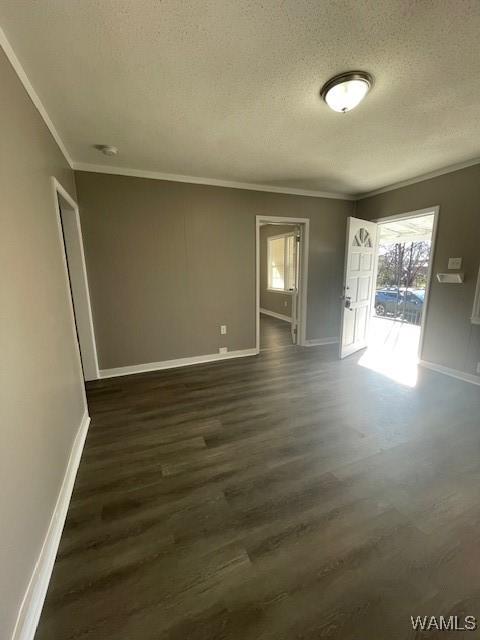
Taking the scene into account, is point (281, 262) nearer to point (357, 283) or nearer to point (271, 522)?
point (357, 283)

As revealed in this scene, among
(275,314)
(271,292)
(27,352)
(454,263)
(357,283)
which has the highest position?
(454,263)

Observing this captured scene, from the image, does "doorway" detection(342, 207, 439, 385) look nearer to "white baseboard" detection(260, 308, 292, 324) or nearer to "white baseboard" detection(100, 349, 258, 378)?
"white baseboard" detection(100, 349, 258, 378)

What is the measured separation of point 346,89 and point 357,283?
279 centimetres

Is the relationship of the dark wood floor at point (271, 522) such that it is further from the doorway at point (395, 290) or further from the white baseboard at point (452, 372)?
the doorway at point (395, 290)

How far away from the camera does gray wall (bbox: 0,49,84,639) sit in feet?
3.25

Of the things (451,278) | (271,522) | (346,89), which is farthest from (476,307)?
(271,522)

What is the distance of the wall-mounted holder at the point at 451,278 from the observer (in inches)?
125

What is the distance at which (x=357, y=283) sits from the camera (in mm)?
4047

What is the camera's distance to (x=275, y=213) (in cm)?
397

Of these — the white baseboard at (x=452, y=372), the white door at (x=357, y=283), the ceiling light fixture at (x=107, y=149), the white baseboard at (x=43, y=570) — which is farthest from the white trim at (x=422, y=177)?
the white baseboard at (x=43, y=570)

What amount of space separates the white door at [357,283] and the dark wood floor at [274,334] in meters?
1.03

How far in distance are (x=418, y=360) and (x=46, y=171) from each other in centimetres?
465

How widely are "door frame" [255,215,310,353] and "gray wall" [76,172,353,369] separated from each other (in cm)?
8

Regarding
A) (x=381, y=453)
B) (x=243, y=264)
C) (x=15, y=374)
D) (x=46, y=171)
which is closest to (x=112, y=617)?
(x=15, y=374)
